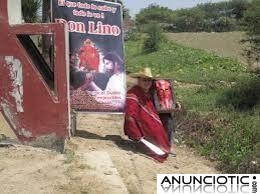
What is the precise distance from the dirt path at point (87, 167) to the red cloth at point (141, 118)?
0.25 metres

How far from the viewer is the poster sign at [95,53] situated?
25.3 ft

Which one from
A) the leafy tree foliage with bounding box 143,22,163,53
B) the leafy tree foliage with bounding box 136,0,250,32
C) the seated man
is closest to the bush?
the seated man

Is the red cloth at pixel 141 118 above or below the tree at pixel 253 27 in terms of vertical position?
below

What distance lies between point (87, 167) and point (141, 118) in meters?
1.40

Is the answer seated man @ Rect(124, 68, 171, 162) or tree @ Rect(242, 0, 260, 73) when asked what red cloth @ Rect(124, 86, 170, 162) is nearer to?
seated man @ Rect(124, 68, 171, 162)

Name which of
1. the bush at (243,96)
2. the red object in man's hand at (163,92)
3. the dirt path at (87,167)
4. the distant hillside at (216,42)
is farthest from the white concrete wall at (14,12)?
the distant hillside at (216,42)

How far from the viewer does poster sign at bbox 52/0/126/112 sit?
304 inches

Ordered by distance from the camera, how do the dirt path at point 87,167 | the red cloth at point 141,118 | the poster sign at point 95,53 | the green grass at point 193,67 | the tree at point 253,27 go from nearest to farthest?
the dirt path at point 87,167
the red cloth at point 141,118
the poster sign at point 95,53
the tree at point 253,27
the green grass at point 193,67

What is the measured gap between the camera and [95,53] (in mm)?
7859

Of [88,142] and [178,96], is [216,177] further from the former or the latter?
[178,96]

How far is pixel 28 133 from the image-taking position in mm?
7188

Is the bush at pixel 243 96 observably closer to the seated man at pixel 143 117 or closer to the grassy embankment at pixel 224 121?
the grassy embankment at pixel 224 121

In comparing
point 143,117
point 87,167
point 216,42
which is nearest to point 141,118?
point 143,117

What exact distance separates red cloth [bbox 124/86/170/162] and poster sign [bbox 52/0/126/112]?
0.49 m
